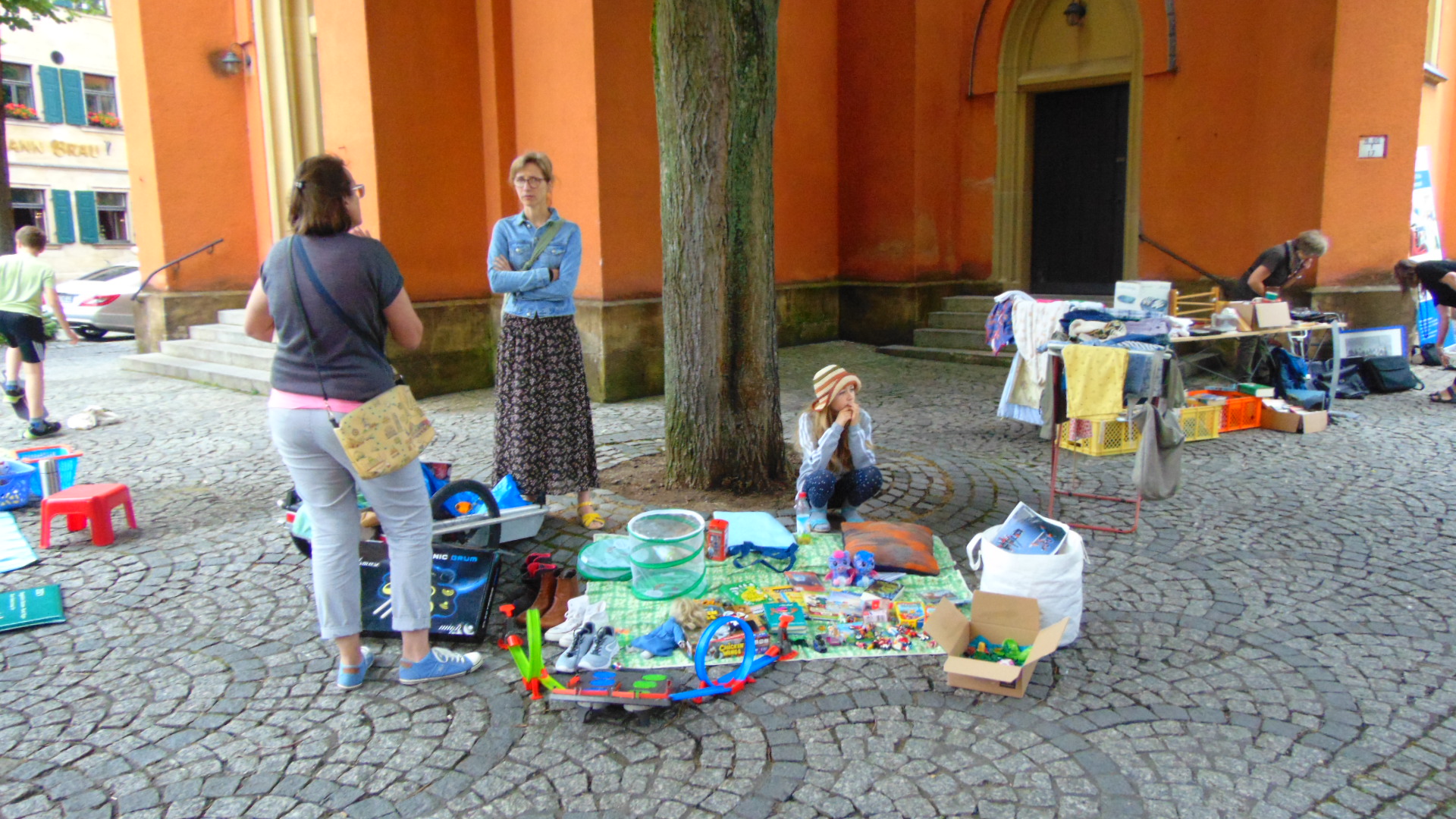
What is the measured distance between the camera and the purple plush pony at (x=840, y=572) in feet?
13.7

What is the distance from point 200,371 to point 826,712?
9.66m

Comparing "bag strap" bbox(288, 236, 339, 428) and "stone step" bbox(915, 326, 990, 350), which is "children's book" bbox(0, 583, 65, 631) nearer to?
"bag strap" bbox(288, 236, 339, 428)

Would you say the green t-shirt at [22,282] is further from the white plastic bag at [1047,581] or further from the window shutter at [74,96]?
the window shutter at [74,96]

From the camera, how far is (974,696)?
3.24 metres

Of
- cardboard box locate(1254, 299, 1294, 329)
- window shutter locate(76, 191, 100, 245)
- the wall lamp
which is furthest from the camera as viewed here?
window shutter locate(76, 191, 100, 245)

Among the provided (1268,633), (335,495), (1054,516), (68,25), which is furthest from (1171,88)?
(68,25)

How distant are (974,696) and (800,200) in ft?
30.7

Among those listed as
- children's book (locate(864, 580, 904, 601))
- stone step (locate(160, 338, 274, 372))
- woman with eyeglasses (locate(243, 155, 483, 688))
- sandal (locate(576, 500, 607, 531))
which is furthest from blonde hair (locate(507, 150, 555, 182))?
stone step (locate(160, 338, 274, 372))

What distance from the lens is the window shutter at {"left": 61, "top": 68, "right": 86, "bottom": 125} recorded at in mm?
24484

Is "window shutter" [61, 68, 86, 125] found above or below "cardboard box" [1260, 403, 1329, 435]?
above

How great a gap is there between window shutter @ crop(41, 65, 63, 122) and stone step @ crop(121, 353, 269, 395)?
1740 centimetres

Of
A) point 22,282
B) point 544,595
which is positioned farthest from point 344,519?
point 22,282

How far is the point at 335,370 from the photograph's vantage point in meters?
3.00

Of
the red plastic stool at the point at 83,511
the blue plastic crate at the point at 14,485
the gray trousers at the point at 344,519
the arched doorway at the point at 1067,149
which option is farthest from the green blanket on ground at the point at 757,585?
the arched doorway at the point at 1067,149
